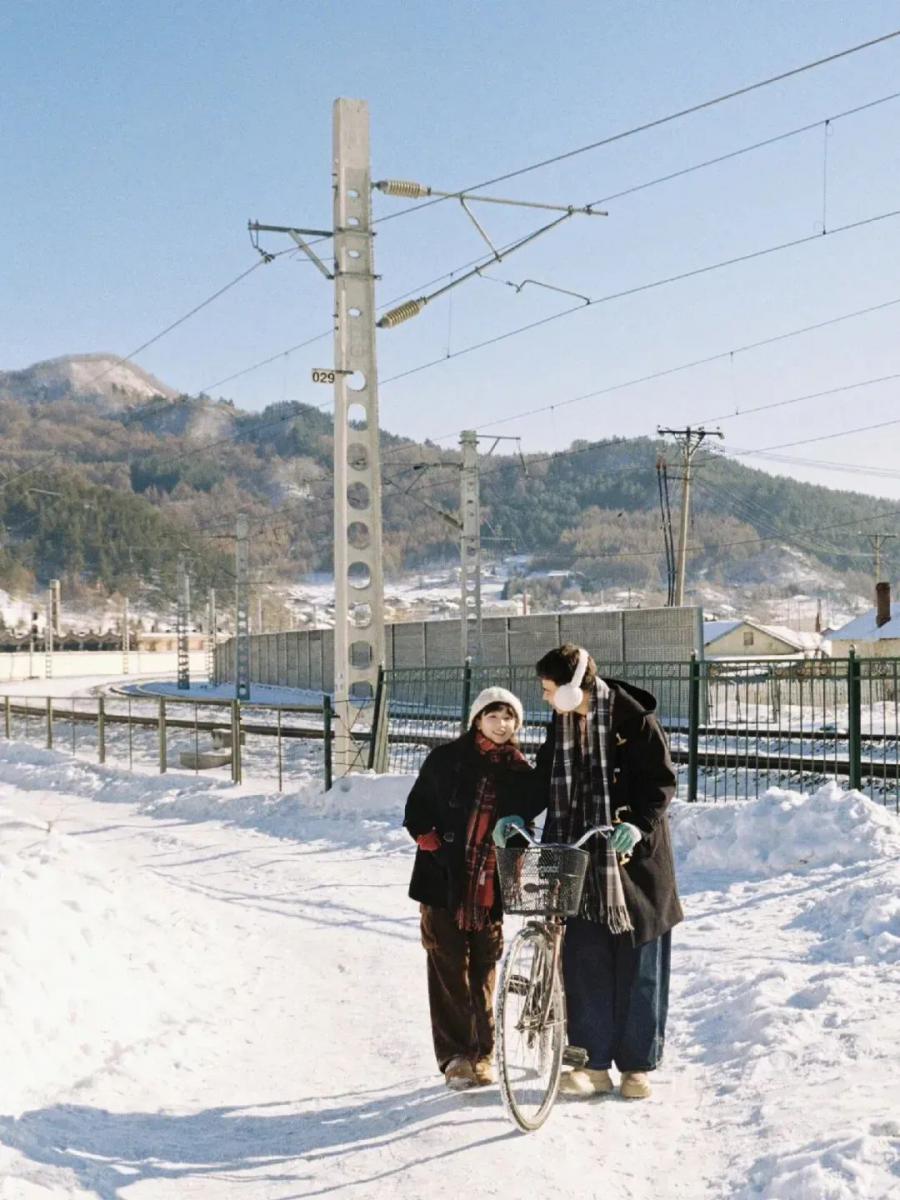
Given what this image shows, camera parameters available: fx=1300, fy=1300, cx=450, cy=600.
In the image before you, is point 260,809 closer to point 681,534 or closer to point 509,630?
point 509,630

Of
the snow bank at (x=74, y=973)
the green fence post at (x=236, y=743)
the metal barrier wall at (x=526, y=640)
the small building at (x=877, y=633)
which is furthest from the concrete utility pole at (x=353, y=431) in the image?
the small building at (x=877, y=633)

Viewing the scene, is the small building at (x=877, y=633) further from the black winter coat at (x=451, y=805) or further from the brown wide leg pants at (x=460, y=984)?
the black winter coat at (x=451, y=805)

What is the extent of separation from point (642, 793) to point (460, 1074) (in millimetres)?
1600

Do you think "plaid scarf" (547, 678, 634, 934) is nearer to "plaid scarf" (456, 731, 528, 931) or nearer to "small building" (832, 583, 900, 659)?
"plaid scarf" (456, 731, 528, 931)

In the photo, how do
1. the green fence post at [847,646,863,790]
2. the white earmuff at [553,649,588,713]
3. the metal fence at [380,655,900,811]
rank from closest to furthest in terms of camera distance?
the white earmuff at [553,649,588,713], the green fence post at [847,646,863,790], the metal fence at [380,655,900,811]

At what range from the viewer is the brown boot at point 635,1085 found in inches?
217

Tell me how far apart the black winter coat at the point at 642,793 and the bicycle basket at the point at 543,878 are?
0.26 m

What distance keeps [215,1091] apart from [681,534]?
126 ft

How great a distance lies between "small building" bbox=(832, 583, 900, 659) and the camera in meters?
62.2

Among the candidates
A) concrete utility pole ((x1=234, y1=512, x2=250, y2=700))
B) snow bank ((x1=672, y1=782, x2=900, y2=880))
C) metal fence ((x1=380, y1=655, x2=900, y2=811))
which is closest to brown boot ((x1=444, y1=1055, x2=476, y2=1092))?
snow bank ((x1=672, y1=782, x2=900, y2=880))

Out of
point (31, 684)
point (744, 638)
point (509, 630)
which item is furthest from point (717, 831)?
point (744, 638)

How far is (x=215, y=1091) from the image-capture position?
6.20 m

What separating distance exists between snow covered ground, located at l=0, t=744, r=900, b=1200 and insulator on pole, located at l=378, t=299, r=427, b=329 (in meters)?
9.07

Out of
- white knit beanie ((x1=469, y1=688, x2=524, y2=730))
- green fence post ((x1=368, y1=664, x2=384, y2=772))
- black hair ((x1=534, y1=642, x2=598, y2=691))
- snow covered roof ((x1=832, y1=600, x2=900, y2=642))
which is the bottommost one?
green fence post ((x1=368, y1=664, x2=384, y2=772))
